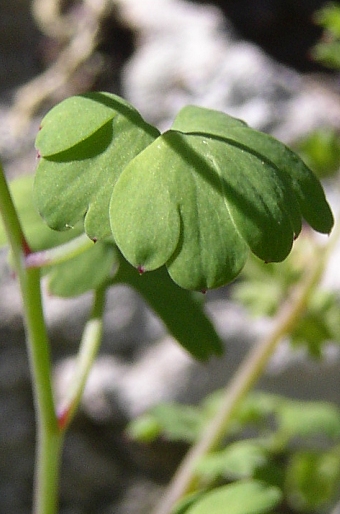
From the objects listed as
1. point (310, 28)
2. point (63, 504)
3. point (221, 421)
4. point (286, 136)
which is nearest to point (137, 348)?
point (63, 504)

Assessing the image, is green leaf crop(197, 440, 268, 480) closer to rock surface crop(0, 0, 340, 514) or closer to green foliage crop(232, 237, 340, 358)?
green foliage crop(232, 237, 340, 358)

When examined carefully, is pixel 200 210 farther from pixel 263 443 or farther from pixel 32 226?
pixel 263 443

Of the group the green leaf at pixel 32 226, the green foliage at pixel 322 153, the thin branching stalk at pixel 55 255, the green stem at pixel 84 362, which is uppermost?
the thin branching stalk at pixel 55 255

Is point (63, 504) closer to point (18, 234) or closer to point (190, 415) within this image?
point (190, 415)

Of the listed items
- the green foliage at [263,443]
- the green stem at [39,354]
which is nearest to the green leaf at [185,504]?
the green foliage at [263,443]

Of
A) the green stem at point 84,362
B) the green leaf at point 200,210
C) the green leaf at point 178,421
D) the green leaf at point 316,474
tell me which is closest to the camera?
the green leaf at point 200,210

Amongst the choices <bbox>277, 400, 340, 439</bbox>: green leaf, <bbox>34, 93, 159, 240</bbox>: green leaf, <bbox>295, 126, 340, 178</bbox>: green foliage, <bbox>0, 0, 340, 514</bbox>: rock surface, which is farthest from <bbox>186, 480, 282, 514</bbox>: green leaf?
<bbox>0, 0, 340, 514</bbox>: rock surface

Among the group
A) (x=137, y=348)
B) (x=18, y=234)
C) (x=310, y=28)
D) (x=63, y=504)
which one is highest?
(x=18, y=234)

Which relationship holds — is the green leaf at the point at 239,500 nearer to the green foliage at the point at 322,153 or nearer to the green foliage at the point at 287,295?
the green foliage at the point at 287,295
